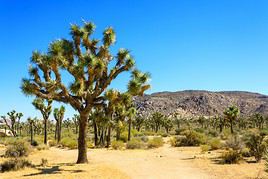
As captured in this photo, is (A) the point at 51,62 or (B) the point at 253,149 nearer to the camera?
(A) the point at 51,62

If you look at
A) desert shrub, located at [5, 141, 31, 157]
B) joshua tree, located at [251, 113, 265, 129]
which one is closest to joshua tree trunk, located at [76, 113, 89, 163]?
desert shrub, located at [5, 141, 31, 157]

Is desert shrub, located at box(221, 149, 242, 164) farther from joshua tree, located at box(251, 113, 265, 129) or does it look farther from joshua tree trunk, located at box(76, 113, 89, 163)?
joshua tree, located at box(251, 113, 265, 129)

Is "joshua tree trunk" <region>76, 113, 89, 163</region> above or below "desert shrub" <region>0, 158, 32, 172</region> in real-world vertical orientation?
above

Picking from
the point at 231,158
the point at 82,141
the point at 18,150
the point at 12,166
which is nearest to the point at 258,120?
the point at 231,158

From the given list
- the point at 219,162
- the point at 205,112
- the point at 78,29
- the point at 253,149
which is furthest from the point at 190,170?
the point at 205,112

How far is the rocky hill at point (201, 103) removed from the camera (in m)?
138

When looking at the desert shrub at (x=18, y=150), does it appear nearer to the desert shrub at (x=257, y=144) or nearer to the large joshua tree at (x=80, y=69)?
the large joshua tree at (x=80, y=69)

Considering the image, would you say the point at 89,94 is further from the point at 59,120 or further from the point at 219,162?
the point at 59,120

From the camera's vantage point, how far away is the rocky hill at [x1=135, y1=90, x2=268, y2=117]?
138100 millimetres

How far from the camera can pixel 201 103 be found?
14475 cm

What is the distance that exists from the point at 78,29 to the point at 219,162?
962cm

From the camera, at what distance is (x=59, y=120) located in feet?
143

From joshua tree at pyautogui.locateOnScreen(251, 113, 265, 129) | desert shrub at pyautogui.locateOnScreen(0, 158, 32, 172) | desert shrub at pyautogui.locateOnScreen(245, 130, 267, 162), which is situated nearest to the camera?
desert shrub at pyautogui.locateOnScreen(0, 158, 32, 172)

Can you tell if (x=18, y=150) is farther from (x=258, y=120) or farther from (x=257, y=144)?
(x=258, y=120)
